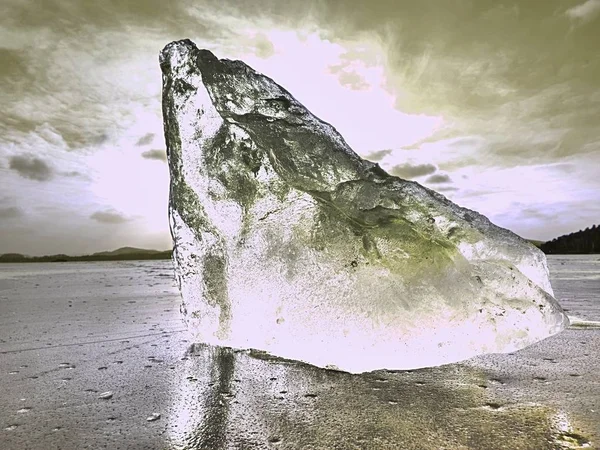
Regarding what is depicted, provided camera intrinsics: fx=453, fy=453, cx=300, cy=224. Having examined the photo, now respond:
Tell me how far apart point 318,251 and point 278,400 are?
968mm

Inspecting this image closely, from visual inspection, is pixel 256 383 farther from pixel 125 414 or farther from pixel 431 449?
pixel 431 449

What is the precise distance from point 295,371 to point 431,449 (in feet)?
3.43

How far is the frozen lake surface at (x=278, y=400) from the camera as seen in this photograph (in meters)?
1.51

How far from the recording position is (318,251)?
264 centimetres

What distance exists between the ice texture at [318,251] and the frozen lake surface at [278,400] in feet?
0.57

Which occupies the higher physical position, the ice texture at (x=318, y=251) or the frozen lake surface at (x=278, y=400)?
the ice texture at (x=318, y=251)

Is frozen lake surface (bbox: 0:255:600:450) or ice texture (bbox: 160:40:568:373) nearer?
frozen lake surface (bbox: 0:255:600:450)

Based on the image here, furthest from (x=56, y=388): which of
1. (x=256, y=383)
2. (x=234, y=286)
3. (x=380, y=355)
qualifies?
(x=380, y=355)

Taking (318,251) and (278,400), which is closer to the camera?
(278,400)

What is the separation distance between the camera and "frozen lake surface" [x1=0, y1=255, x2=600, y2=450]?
4.94 feet

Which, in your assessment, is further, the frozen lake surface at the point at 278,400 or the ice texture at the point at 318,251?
the ice texture at the point at 318,251

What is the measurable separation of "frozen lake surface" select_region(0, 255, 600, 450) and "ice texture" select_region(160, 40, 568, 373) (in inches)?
6.9

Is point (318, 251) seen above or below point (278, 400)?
above

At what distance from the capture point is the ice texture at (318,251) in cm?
251
